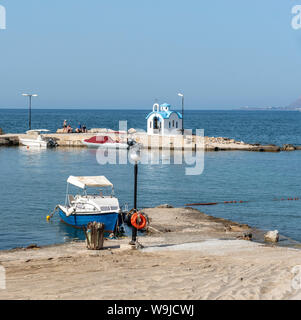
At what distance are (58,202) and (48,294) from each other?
22.2m

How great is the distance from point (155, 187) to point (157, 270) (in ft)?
88.9

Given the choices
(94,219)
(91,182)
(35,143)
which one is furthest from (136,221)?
(35,143)

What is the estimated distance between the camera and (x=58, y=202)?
112 ft

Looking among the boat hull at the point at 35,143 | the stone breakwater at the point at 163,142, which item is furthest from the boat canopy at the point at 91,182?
the boat hull at the point at 35,143

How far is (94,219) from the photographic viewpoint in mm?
26734

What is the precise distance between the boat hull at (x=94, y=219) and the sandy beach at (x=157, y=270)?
3.19 metres

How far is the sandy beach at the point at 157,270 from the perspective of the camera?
12391mm

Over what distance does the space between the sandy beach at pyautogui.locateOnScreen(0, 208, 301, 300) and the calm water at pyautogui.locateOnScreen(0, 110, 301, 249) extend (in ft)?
18.5

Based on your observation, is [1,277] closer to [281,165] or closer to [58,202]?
[58,202]

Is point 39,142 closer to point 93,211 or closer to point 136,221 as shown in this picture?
point 93,211

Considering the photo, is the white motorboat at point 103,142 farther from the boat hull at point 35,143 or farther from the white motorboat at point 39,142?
the boat hull at point 35,143

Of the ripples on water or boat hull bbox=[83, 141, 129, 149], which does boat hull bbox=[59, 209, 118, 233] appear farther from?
boat hull bbox=[83, 141, 129, 149]

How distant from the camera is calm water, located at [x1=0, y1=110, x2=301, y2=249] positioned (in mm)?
28188

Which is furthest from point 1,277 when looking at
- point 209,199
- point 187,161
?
point 187,161
